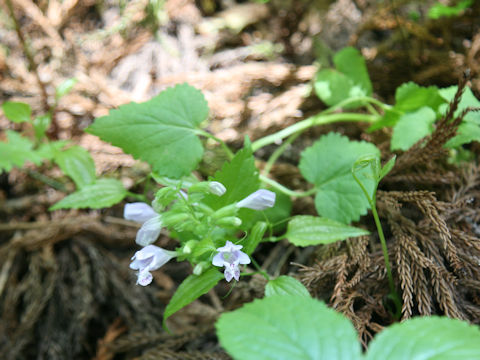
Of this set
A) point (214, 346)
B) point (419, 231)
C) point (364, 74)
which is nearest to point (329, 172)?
point (419, 231)

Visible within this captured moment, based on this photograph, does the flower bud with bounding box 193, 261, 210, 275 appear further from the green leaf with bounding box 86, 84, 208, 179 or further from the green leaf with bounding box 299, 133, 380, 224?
the green leaf with bounding box 299, 133, 380, 224

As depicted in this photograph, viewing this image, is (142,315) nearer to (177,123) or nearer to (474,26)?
(177,123)

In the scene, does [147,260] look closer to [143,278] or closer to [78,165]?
[143,278]

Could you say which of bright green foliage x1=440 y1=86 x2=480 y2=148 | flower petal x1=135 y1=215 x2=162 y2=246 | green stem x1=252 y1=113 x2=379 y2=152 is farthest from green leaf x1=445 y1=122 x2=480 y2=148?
flower petal x1=135 y1=215 x2=162 y2=246

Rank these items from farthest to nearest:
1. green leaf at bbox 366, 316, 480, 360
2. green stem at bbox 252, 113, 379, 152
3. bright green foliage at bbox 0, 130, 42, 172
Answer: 1. green stem at bbox 252, 113, 379, 152
2. bright green foliage at bbox 0, 130, 42, 172
3. green leaf at bbox 366, 316, 480, 360

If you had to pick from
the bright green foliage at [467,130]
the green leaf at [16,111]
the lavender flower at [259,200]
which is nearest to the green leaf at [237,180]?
the lavender flower at [259,200]

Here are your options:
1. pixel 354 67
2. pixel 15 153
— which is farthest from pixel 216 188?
pixel 354 67

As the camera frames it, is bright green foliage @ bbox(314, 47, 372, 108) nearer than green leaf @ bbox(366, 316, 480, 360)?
No

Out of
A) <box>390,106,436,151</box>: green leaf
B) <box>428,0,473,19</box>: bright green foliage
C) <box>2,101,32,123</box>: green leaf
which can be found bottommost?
<box>390,106,436,151</box>: green leaf
